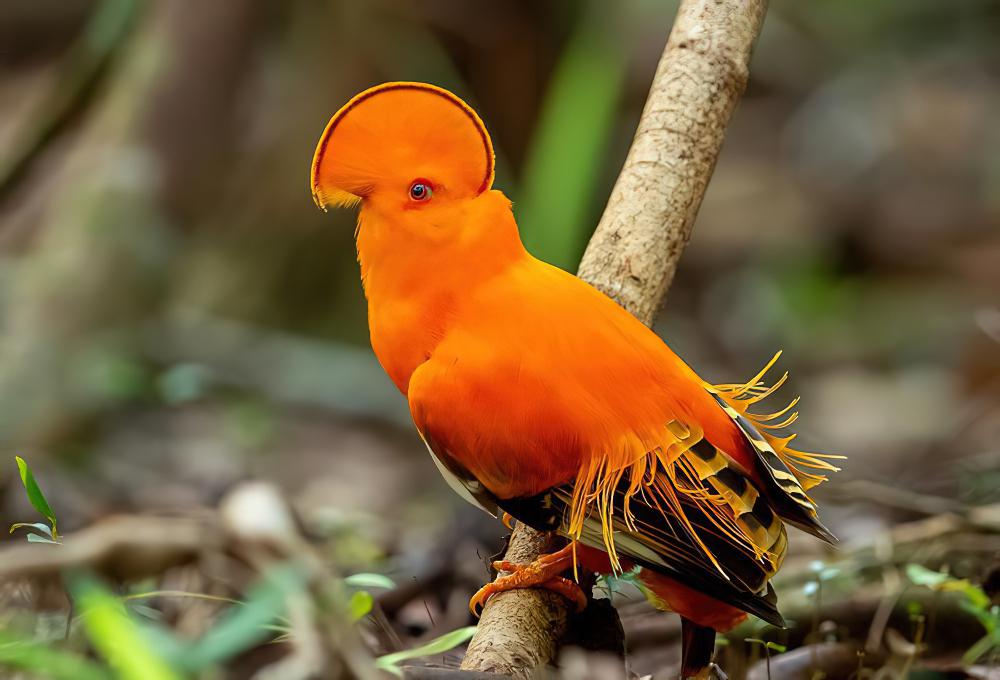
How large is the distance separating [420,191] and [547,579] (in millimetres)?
593

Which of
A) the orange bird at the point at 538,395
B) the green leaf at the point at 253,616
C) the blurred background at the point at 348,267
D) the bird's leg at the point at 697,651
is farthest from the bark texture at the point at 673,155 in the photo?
the green leaf at the point at 253,616

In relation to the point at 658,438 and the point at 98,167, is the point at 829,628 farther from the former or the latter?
the point at 98,167

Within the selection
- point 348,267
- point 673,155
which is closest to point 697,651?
point 673,155

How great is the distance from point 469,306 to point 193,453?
2.77m

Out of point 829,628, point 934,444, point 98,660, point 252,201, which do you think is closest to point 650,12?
point 252,201

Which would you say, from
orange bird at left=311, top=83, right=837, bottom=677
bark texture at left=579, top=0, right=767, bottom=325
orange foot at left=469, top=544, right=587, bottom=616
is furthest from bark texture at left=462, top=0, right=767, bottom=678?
orange bird at left=311, top=83, right=837, bottom=677

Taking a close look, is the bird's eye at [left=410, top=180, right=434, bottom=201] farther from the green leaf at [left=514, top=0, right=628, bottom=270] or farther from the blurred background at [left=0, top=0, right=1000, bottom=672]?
the green leaf at [left=514, top=0, right=628, bottom=270]

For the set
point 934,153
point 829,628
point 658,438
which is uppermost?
point 934,153

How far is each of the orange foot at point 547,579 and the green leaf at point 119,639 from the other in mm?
848

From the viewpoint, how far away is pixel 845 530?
108 inches

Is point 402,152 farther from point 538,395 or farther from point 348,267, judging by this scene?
point 348,267

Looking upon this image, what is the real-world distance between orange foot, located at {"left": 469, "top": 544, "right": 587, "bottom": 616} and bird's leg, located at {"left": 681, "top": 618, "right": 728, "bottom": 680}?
0.53 ft

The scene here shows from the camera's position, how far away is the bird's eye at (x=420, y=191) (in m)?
1.51

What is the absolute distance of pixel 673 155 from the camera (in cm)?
199
